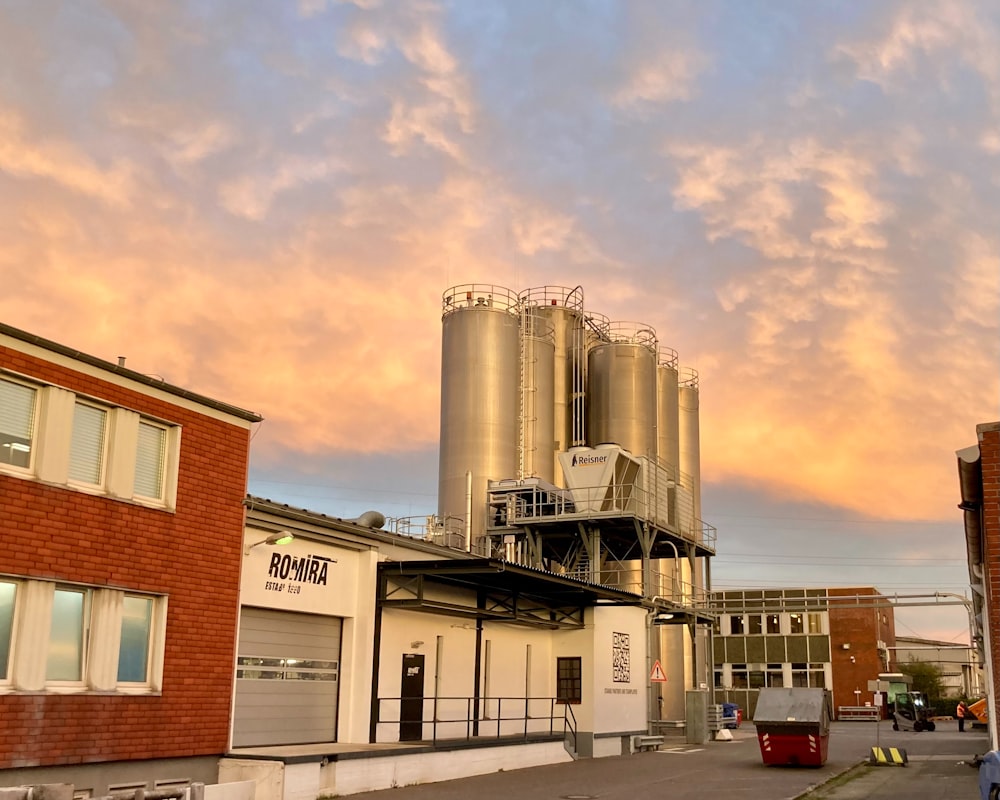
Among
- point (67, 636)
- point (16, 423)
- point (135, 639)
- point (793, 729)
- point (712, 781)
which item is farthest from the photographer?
point (793, 729)

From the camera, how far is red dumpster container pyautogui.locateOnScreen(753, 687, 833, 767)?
26484mm

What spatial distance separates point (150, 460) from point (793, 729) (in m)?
17.6

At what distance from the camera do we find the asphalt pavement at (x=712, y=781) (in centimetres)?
1975

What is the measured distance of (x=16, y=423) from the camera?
14.8 m

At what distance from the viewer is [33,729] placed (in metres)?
14.4

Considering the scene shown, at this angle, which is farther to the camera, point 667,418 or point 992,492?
point 667,418

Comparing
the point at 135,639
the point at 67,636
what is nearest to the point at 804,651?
the point at 135,639

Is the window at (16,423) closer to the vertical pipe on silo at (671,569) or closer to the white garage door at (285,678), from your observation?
the white garage door at (285,678)

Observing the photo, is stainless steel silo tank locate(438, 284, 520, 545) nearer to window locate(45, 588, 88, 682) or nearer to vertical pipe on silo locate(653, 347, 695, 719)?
vertical pipe on silo locate(653, 347, 695, 719)

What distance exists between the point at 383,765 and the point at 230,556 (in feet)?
16.5

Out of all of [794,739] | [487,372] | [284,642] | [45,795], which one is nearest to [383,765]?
[284,642]

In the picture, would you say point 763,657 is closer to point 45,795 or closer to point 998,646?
point 998,646

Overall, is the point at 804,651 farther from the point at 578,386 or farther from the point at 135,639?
the point at 135,639

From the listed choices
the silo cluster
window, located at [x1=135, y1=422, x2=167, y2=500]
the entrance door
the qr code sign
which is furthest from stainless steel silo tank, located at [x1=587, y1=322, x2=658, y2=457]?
window, located at [x1=135, y1=422, x2=167, y2=500]
